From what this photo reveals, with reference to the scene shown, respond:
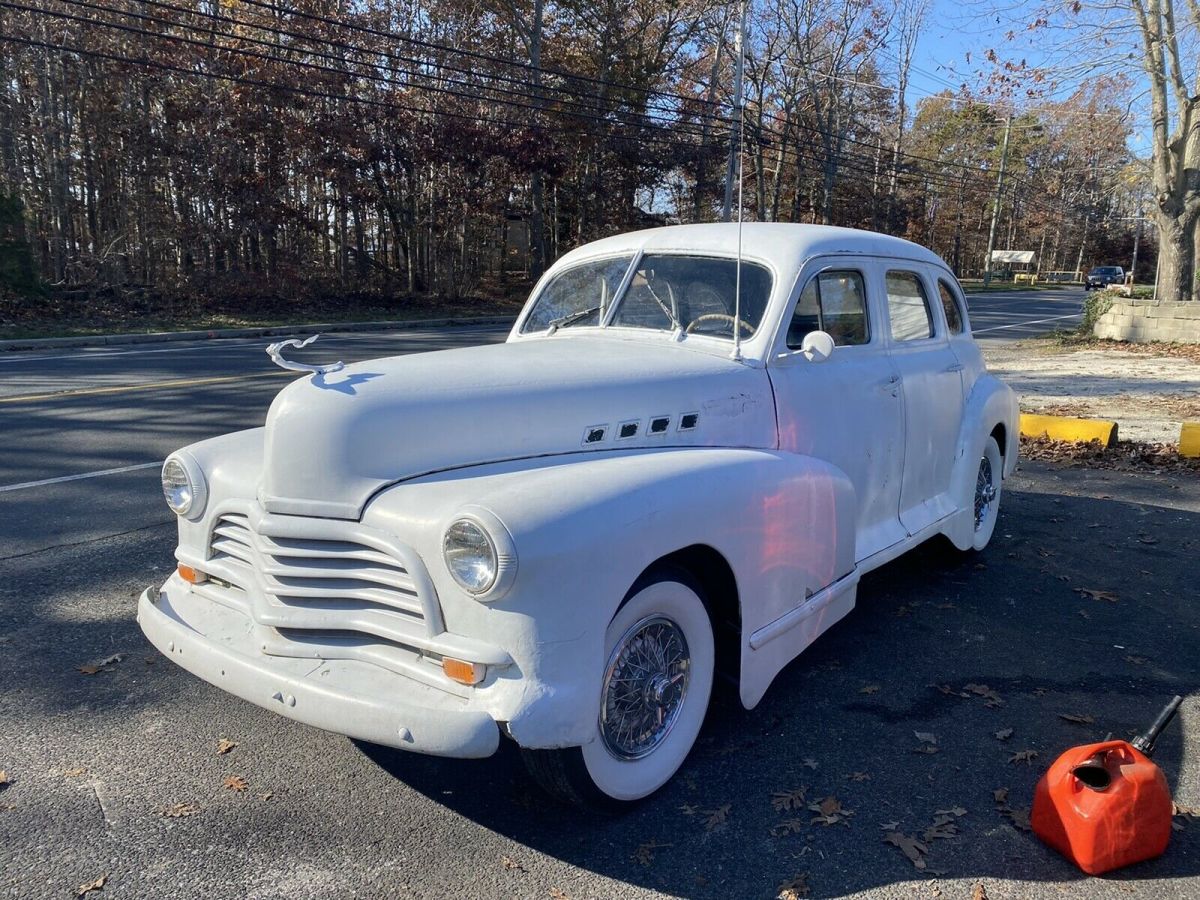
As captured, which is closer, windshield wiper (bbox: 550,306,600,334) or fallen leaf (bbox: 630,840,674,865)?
fallen leaf (bbox: 630,840,674,865)

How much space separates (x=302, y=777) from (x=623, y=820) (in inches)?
44.0

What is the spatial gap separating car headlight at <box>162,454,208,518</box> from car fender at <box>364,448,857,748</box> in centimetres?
85

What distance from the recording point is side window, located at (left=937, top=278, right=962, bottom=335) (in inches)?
215

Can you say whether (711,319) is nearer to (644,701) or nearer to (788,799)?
(644,701)

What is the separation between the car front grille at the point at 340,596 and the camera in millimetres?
2674

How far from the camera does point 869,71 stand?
44656mm

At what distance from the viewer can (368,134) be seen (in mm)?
26016

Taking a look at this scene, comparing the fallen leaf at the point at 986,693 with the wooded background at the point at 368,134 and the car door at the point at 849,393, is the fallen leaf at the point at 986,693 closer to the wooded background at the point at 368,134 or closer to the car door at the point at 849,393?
the car door at the point at 849,393

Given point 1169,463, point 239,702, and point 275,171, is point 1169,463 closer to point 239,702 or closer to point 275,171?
point 239,702

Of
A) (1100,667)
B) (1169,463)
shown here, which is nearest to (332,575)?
(1100,667)

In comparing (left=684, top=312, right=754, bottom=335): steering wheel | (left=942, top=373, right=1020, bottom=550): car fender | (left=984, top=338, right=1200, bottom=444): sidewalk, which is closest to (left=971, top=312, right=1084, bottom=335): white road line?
(left=984, top=338, right=1200, bottom=444): sidewalk

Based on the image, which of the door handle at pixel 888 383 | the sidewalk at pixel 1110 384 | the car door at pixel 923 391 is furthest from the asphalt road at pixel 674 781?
the sidewalk at pixel 1110 384

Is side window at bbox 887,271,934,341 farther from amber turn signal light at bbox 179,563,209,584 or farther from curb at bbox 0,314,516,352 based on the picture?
curb at bbox 0,314,516,352

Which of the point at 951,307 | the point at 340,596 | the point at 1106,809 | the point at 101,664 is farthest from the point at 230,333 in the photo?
the point at 1106,809
